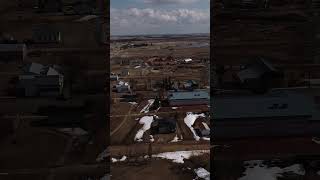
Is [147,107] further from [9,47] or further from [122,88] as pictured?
[9,47]

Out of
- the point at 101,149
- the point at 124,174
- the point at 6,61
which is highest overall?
the point at 6,61

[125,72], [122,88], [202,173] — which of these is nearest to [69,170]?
[202,173]

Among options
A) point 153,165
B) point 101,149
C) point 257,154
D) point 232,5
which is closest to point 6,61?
point 101,149

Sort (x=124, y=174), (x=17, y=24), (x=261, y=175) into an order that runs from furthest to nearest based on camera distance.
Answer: (x=124, y=174), (x=261, y=175), (x=17, y=24)

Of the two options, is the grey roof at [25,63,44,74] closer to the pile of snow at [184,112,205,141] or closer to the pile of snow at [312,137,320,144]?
the pile of snow at [312,137,320,144]

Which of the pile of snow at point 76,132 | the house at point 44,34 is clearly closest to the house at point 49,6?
the house at point 44,34

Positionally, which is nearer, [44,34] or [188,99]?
[44,34]

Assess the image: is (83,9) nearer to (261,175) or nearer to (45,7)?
(45,7)
